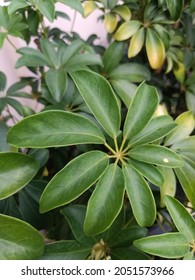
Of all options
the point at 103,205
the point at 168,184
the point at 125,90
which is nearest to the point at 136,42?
the point at 125,90

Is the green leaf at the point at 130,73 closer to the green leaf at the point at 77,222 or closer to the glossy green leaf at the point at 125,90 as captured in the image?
the glossy green leaf at the point at 125,90

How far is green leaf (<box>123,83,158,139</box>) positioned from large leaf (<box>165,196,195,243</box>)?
14 cm

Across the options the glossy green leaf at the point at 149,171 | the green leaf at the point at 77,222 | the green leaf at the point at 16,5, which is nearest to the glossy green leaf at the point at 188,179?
the glossy green leaf at the point at 149,171

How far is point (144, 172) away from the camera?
0.52 meters

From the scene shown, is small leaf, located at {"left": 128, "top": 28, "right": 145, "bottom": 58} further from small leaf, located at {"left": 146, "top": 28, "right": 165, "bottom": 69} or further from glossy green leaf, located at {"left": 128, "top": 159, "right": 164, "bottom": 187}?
glossy green leaf, located at {"left": 128, "top": 159, "right": 164, "bottom": 187}

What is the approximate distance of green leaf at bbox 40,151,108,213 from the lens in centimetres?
48

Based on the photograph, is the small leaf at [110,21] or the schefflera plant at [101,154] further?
the small leaf at [110,21]

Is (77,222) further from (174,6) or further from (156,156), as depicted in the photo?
(174,6)

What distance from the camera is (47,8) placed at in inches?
23.5

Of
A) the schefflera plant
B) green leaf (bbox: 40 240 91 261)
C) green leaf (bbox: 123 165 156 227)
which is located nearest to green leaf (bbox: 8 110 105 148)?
the schefflera plant

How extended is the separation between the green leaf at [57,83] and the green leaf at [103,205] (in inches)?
9.6

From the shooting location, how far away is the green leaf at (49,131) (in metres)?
0.47

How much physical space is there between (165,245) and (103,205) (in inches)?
4.8

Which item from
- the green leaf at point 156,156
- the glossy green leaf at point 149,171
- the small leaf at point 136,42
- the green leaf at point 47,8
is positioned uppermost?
the green leaf at point 47,8
